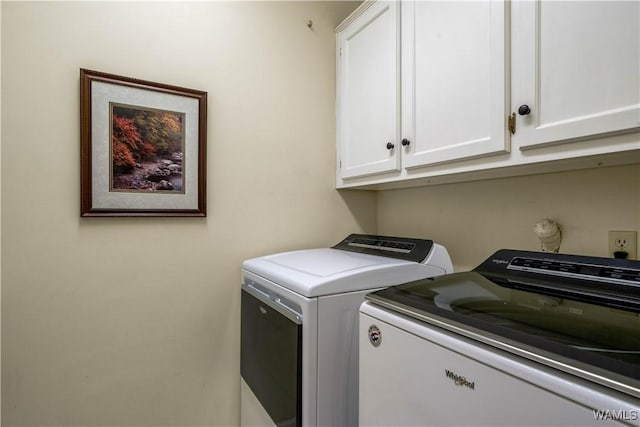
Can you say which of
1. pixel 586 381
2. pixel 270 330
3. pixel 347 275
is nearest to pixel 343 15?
pixel 347 275

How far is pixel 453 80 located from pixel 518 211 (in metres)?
0.62

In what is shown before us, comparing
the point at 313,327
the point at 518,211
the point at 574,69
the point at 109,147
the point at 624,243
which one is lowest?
the point at 313,327

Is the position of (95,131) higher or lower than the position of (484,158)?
higher

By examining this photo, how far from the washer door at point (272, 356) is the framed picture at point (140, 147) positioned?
20.9 inches

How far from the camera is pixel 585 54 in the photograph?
0.84 metres

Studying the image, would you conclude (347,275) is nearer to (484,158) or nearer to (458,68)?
(484,158)

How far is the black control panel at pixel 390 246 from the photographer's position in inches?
51.0

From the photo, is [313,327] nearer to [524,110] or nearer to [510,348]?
[510,348]

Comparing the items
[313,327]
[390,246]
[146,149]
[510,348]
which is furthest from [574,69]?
[146,149]

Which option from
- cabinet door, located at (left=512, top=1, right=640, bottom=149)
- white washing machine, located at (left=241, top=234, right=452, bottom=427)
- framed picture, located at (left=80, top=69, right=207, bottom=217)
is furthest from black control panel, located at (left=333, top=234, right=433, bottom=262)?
framed picture, located at (left=80, top=69, right=207, bottom=217)

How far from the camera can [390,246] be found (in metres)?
1.48

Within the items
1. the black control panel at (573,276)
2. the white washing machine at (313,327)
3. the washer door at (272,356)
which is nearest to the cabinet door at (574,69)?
the black control panel at (573,276)

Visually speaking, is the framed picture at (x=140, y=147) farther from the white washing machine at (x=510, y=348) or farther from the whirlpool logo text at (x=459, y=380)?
the whirlpool logo text at (x=459, y=380)

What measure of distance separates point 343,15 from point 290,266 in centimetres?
152
